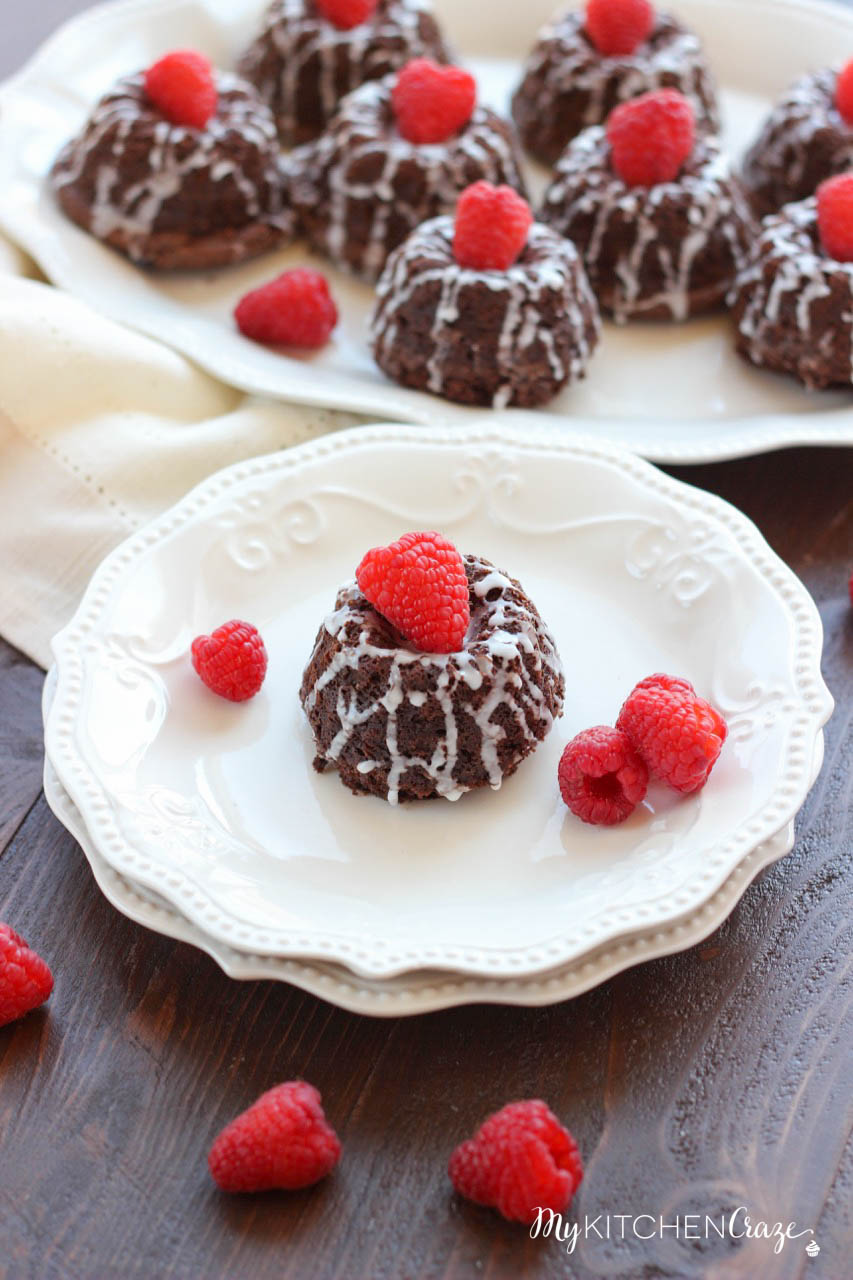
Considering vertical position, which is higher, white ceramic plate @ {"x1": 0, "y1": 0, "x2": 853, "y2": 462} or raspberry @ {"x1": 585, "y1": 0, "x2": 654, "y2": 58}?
raspberry @ {"x1": 585, "y1": 0, "x2": 654, "y2": 58}

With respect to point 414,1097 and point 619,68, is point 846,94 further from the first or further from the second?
point 414,1097

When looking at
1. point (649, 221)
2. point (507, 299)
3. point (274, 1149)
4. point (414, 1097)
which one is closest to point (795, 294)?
point (649, 221)

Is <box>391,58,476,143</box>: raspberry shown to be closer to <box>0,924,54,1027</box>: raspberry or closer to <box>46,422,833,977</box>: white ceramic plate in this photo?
<box>46,422,833,977</box>: white ceramic plate

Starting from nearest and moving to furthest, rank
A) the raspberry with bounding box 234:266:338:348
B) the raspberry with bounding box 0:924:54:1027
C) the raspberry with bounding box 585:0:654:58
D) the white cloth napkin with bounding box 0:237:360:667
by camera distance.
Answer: the raspberry with bounding box 0:924:54:1027 → the white cloth napkin with bounding box 0:237:360:667 → the raspberry with bounding box 234:266:338:348 → the raspberry with bounding box 585:0:654:58

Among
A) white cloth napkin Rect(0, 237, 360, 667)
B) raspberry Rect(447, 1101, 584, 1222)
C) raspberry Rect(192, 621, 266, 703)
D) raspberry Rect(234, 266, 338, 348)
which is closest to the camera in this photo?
raspberry Rect(447, 1101, 584, 1222)

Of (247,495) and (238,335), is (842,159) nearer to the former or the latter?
(238,335)

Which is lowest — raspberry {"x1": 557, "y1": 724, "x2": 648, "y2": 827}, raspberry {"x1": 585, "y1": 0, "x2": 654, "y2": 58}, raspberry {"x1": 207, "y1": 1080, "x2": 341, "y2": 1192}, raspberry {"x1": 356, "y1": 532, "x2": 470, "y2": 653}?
raspberry {"x1": 207, "y1": 1080, "x2": 341, "y2": 1192}

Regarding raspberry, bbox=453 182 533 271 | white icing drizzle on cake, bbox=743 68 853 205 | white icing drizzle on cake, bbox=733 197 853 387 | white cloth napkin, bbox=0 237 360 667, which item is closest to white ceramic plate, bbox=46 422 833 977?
white cloth napkin, bbox=0 237 360 667
